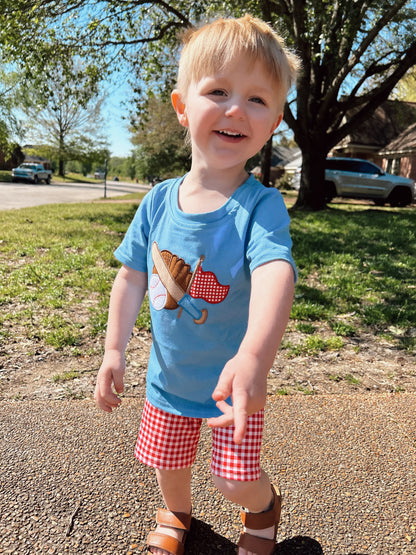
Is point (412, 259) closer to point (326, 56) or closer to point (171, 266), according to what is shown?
point (171, 266)

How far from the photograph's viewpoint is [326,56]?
12.9 meters

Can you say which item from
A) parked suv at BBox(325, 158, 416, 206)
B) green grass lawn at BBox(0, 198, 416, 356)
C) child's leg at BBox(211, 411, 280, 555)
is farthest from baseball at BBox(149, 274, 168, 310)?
parked suv at BBox(325, 158, 416, 206)

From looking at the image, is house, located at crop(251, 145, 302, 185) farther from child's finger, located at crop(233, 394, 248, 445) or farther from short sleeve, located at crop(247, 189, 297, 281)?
child's finger, located at crop(233, 394, 248, 445)

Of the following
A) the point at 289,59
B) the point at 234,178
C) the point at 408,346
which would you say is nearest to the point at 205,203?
the point at 234,178

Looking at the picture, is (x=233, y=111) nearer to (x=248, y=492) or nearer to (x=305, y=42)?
(x=248, y=492)

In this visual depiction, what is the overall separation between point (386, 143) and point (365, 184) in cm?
1390

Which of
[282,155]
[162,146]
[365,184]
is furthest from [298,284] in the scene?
[282,155]

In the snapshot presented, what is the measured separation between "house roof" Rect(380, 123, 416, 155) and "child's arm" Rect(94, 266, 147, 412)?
83.8ft

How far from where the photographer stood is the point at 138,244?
168 cm

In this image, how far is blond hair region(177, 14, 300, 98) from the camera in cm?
137

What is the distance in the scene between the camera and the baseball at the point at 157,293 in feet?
5.00

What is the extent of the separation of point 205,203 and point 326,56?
13.4 metres

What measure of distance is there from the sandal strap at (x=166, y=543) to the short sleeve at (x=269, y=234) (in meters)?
1.08

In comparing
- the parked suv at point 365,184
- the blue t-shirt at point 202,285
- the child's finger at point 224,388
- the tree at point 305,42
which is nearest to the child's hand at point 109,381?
the blue t-shirt at point 202,285
